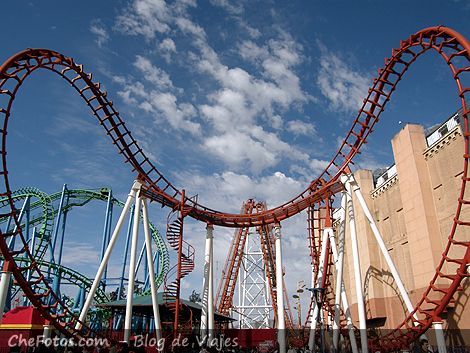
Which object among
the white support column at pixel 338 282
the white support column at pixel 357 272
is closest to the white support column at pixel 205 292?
the white support column at pixel 338 282

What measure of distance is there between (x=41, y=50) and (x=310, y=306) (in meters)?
16.9

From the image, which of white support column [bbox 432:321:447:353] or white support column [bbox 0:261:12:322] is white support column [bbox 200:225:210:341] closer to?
white support column [bbox 0:261:12:322]

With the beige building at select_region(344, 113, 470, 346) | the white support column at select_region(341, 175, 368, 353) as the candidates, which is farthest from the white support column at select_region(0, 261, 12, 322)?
the beige building at select_region(344, 113, 470, 346)

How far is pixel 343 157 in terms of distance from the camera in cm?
1645

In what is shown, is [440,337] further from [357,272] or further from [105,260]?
[105,260]

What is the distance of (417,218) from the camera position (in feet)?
57.6

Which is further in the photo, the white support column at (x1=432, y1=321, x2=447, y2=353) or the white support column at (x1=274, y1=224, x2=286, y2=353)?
the white support column at (x1=274, y1=224, x2=286, y2=353)

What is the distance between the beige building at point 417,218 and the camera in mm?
15773

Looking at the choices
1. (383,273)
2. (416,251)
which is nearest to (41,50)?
(416,251)

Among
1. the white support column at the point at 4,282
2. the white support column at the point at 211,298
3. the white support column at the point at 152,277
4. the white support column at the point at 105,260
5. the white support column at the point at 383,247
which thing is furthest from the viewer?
the white support column at the point at 211,298

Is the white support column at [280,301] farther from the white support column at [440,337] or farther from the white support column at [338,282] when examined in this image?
the white support column at [440,337]

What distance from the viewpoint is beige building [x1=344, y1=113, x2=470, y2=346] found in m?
15.8

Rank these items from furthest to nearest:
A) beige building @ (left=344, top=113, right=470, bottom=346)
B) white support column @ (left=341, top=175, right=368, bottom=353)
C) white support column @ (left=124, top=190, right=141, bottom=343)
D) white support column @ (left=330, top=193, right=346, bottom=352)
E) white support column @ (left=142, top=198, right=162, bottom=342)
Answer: beige building @ (left=344, top=113, right=470, bottom=346) < white support column @ (left=142, top=198, right=162, bottom=342) < white support column @ (left=330, top=193, right=346, bottom=352) < white support column @ (left=124, top=190, right=141, bottom=343) < white support column @ (left=341, top=175, right=368, bottom=353)

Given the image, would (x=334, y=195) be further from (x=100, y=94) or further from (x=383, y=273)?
(x=100, y=94)
